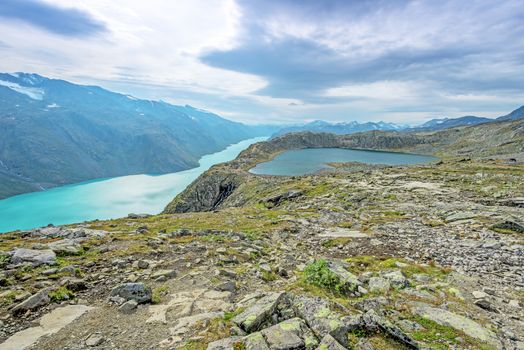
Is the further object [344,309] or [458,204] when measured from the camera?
[458,204]

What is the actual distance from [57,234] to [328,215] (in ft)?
85.7

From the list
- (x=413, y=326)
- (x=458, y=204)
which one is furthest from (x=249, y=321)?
(x=458, y=204)

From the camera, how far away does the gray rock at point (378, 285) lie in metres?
12.3

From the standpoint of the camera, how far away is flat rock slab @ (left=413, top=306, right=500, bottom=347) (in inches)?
345

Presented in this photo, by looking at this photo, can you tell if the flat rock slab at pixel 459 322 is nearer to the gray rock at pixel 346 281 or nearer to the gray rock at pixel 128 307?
the gray rock at pixel 346 281

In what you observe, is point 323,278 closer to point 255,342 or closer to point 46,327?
point 255,342

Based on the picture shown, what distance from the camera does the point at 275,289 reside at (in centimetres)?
1223

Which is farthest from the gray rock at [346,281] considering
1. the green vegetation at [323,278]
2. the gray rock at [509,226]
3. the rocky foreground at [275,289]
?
the gray rock at [509,226]

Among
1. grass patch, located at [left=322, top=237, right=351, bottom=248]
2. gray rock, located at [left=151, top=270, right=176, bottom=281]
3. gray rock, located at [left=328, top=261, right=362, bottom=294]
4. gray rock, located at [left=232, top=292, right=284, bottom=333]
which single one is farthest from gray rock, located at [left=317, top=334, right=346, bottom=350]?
grass patch, located at [left=322, top=237, right=351, bottom=248]

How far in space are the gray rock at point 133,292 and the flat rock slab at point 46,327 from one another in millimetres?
1115

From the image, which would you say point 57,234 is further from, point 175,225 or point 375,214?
point 375,214

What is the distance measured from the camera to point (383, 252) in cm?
1872

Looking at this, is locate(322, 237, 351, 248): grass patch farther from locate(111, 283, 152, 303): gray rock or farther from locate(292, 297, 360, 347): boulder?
locate(111, 283, 152, 303): gray rock

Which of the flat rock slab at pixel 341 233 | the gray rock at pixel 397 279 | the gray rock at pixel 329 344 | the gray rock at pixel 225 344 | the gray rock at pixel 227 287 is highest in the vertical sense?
the gray rock at pixel 329 344
